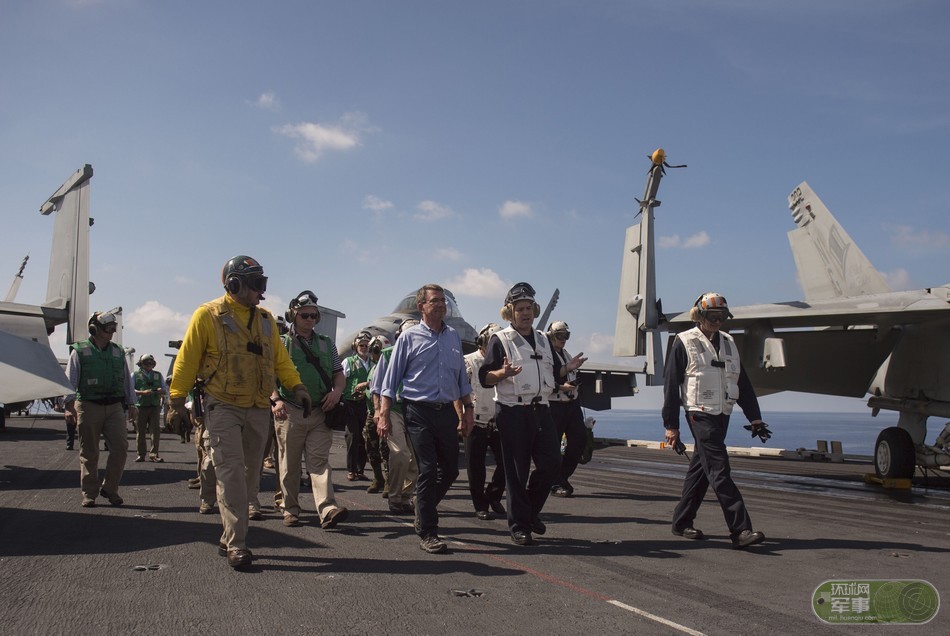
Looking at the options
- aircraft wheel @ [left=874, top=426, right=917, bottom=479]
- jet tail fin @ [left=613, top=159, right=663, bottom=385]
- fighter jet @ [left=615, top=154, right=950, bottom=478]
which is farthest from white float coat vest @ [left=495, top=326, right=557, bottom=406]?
aircraft wheel @ [left=874, top=426, right=917, bottom=479]

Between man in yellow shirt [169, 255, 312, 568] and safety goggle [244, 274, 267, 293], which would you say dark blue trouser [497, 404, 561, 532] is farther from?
safety goggle [244, 274, 267, 293]

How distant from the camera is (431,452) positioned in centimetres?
509

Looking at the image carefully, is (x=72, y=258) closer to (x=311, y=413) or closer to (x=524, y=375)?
(x=311, y=413)

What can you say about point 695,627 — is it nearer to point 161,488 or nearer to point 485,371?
point 485,371

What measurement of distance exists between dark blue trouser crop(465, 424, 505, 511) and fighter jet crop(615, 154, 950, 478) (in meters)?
6.19

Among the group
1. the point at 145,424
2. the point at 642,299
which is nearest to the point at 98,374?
the point at 145,424

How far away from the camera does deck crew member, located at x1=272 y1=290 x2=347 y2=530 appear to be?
618 cm

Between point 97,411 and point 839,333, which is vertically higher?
point 839,333

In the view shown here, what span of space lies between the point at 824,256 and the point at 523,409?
12.8m

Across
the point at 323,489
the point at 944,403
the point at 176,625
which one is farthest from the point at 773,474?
the point at 176,625

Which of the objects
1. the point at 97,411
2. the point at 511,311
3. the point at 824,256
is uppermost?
the point at 824,256

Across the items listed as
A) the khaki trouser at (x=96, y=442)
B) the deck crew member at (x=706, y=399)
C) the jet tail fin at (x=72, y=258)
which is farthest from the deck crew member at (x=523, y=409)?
the jet tail fin at (x=72, y=258)

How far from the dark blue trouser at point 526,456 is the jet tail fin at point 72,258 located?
1027 cm

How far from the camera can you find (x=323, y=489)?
19.7 ft
